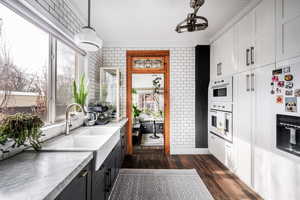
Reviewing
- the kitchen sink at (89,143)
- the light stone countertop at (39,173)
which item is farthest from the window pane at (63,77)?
the light stone countertop at (39,173)

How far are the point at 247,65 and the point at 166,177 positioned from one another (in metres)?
2.20

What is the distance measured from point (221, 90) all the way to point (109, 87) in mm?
2369

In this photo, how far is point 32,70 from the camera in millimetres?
1643

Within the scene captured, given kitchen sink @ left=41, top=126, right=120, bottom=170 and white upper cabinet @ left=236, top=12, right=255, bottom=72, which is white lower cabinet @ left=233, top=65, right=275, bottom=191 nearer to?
white upper cabinet @ left=236, top=12, right=255, bottom=72

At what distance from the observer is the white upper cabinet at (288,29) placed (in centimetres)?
152

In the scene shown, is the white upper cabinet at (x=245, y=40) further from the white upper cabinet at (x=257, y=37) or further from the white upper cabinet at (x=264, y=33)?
the white upper cabinet at (x=264, y=33)

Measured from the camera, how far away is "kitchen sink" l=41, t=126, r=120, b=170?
130 cm

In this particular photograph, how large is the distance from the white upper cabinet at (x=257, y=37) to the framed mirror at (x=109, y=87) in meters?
2.40

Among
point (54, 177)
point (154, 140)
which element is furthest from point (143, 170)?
point (54, 177)

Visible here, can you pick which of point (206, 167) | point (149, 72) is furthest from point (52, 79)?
point (206, 167)

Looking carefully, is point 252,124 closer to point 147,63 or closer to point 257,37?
point 257,37

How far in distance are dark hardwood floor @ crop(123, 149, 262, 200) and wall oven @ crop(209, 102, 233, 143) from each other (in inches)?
24.2

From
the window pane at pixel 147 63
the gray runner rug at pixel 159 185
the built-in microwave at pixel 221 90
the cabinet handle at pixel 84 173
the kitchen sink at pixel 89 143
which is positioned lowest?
the gray runner rug at pixel 159 185

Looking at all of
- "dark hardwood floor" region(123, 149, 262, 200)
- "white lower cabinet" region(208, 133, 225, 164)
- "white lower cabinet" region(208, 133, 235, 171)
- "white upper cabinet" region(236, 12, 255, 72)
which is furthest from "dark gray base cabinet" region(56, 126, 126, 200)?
"white upper cabinet" region(236, 12, 255, 72)
